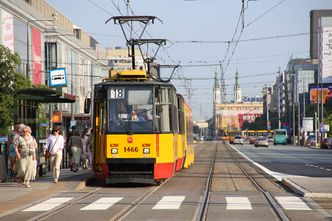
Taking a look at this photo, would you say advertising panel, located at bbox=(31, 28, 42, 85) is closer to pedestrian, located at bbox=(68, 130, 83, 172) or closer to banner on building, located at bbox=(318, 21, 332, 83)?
pedestrian, located at bbox=(68, 130, 83, 172)

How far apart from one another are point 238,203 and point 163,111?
6.01 metres

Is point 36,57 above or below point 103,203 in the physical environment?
above

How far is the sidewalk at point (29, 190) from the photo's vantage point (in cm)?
1602

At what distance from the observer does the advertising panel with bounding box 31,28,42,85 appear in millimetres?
71625

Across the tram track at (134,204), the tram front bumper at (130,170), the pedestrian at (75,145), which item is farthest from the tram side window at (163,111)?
the pedestrian at (75,145)

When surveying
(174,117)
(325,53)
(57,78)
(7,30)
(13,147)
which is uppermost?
(325,53)

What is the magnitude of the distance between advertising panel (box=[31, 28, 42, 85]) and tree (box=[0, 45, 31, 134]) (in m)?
23.1

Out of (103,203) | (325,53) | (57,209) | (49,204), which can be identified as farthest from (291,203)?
(325,53)

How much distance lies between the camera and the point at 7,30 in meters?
65.1

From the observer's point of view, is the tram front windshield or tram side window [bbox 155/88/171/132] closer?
the tram front windshield

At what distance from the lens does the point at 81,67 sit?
9794 centimetres

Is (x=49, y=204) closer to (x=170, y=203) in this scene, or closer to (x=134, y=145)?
(x=170, y=203)

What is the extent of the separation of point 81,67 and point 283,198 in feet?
269

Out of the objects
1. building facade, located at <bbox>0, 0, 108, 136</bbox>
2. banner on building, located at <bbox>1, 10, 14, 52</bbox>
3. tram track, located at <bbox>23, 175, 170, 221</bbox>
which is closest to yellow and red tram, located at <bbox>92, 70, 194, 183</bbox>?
tram track, located at <bbox>23, 175, 170, 221</bbox>
